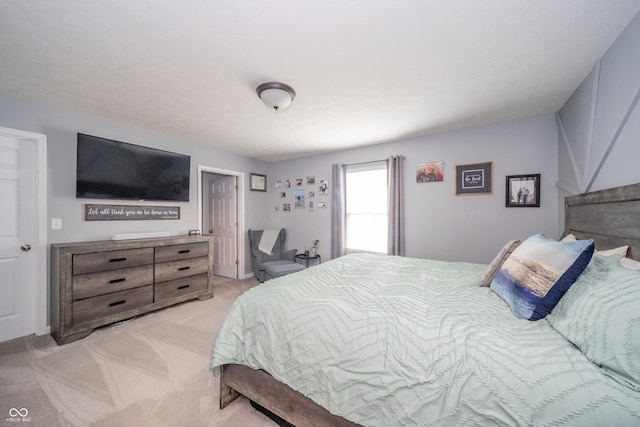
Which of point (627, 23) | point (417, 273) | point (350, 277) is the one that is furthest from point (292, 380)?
point (627, 23)

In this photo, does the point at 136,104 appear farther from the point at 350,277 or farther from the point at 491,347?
the point at 491,347

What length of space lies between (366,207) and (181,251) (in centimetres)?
291

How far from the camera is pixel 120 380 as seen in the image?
5.77ft

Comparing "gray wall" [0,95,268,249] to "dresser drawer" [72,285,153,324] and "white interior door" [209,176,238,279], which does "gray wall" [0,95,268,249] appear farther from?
"white interior door" [209,176,238,279]

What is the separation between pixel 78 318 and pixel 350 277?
2753 millimetres

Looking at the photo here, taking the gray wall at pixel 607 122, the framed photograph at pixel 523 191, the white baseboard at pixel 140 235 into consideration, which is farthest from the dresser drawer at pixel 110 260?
the framed photograph at pixel 523 191

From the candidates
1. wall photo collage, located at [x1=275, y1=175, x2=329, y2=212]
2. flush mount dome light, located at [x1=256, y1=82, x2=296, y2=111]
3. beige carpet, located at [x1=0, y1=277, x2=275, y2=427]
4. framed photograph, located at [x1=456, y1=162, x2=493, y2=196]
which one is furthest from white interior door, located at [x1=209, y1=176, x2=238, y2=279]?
framed photograph, located at [x1=456, y1=162, x2=493, y2=196]

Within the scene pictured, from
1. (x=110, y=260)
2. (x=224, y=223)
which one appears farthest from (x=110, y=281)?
(x=224, y=223)

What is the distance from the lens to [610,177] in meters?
1.68

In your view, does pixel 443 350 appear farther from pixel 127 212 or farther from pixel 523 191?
pixel 127 212

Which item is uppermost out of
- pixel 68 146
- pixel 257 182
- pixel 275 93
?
pixel 275 93

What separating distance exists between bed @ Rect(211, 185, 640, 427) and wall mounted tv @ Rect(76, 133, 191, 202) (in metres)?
2.60

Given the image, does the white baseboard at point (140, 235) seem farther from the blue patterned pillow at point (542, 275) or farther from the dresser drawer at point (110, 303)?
the blue patterned pillow at point (542, 275)

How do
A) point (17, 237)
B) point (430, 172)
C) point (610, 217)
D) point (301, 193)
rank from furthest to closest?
point (301, 193) < point (430, 172) < point (17, 237) < point (610, 217)
